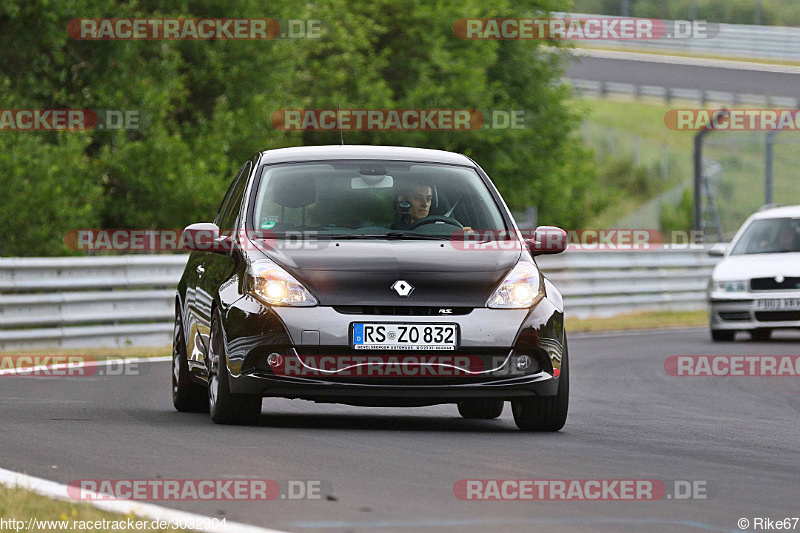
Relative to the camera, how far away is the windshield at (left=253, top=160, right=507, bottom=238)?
9.91m

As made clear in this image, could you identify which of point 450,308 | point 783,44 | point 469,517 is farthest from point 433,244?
point 783,44

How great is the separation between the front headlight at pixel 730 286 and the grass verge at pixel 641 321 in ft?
9.45

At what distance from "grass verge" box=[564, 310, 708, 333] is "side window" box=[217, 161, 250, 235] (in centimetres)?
1327

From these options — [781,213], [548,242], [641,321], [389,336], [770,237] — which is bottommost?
[641,321]

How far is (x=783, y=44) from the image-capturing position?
62.4 m

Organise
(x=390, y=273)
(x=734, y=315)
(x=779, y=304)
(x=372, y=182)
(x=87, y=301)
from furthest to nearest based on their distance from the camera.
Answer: (x=734, y=315), (x=779, y=304), (x=87, y=301), (x=372, y=182), (x=390, y=273)

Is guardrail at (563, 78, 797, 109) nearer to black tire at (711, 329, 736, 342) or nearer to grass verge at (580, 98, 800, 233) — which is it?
grass verge at (580, 98, 800, 233)

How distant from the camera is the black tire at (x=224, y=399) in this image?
31.0 ft

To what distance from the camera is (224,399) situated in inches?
373

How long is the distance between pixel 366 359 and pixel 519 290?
0.95 m
